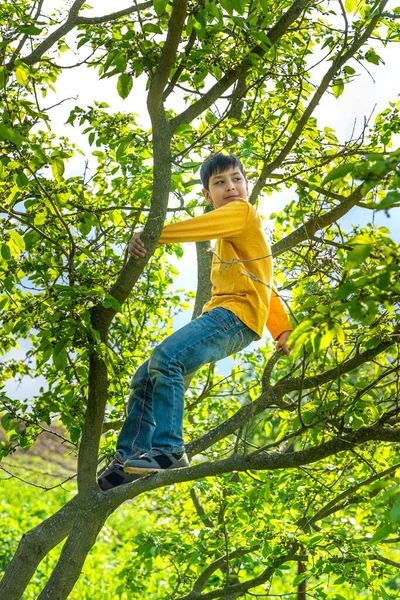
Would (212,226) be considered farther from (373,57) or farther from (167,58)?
(373,57)

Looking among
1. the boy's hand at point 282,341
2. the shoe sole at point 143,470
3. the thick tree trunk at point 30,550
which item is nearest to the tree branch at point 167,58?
the boy's hand at point 282,341

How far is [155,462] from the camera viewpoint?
3078mm

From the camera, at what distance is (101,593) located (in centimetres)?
839

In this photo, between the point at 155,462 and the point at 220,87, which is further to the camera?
Answer: the point at 220,87

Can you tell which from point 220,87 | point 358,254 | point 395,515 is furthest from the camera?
point 220,87

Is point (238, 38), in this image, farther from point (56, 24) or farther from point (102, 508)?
point (102, 508)

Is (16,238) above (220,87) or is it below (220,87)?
below

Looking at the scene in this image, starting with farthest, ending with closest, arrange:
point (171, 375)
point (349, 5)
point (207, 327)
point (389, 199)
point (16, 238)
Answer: point (349, 5)
point (207, 327)
point (171, 375)
point (16, 238)
point (389, 199)

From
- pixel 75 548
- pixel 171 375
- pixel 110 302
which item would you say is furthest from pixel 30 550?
pixel 110 302

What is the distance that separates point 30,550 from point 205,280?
1.94m

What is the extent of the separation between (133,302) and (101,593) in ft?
14.4

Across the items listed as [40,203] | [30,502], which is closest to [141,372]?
[40,203]

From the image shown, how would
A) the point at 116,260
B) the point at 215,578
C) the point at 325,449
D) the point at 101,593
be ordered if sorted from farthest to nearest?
the point at 101,593 → the point at 215,578 → the point at 116,260 → the point at 325,449

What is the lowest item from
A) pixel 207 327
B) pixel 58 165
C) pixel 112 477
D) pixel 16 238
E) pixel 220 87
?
pixel 112 477
